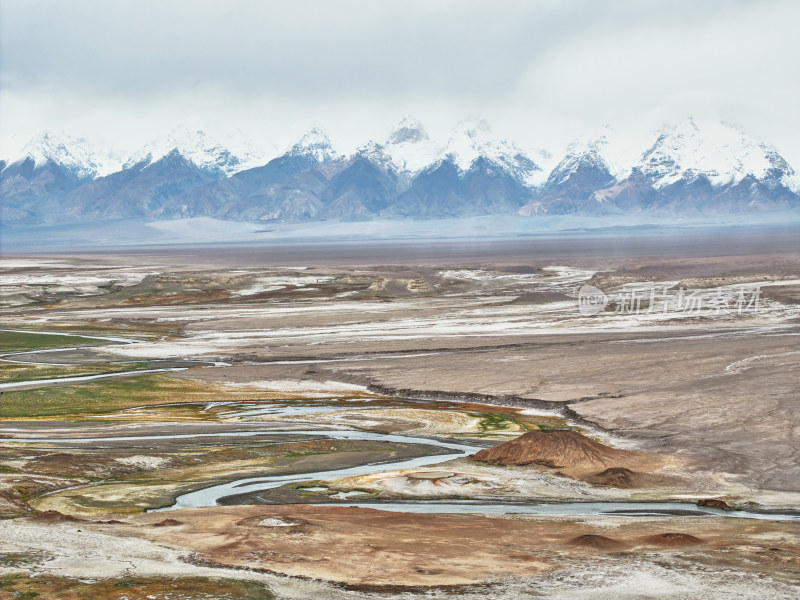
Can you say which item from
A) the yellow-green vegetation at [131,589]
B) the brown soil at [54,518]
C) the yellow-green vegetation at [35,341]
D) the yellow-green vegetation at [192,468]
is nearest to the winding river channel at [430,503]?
the yellow-green vegetation at [192,468]

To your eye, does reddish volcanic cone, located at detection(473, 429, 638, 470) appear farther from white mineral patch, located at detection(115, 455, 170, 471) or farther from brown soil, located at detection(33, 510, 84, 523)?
brown soil, located at detection(33, 510, 84, 523)

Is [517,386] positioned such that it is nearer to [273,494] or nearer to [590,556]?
[273,494]

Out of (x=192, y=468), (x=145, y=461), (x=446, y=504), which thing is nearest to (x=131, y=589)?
(x=446, y=504)

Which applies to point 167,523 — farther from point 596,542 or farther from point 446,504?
point 596,542

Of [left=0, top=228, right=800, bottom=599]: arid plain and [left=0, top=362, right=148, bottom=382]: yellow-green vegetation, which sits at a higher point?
[left=0, top=228, right=800, bottom=599]: arid plain

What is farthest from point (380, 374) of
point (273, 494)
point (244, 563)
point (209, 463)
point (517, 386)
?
point (244, 563)

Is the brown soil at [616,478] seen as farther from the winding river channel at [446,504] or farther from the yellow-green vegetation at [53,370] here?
the yellow-green vegetation at [53,370]

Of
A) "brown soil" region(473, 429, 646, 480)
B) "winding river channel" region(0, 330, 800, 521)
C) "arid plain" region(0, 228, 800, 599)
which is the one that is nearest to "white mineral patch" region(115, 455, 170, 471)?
"arid plain" region(0, 228, 800, 599)
